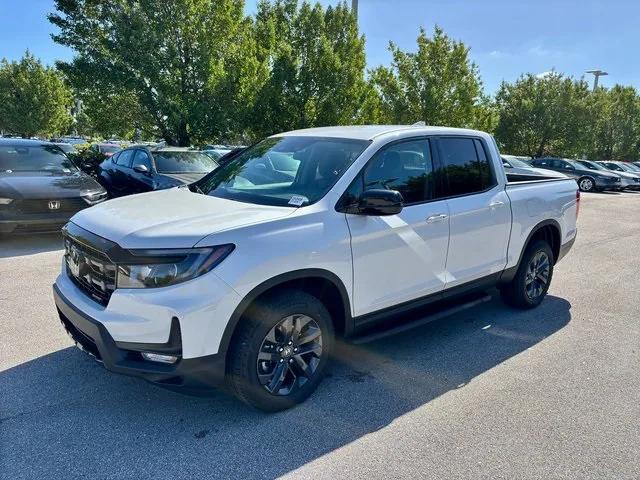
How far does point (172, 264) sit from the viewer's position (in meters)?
2.56

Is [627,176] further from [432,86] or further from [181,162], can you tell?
[181,162]

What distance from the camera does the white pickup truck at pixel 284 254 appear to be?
2.58 meters

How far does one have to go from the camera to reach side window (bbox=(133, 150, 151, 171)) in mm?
9175

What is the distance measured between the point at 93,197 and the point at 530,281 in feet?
21.2

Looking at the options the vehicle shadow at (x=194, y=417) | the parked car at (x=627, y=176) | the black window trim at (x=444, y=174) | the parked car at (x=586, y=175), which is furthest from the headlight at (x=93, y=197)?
the parked car at (x=627, y=176)

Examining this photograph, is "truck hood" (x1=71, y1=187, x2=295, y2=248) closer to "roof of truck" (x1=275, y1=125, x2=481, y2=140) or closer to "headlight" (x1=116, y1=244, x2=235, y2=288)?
"headlight" (x1=116, y1=244, x2=235, y2=288)

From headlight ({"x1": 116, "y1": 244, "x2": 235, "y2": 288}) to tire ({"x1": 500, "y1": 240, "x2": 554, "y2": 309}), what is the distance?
342 centimetres

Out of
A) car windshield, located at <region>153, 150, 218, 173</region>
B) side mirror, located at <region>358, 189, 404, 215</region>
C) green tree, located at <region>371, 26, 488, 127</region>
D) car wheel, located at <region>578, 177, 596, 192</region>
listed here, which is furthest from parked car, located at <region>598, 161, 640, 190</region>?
side mirror, located at <region>358, 189, 404, 215</region>

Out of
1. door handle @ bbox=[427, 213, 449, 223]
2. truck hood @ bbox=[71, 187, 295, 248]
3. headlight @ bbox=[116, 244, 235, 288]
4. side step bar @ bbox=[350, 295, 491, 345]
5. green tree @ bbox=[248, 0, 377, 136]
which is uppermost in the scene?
green tree @ bbox=[248, 0, 377, 136]

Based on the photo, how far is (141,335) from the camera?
101 inches

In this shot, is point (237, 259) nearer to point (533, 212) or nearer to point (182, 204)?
point (182, 204)

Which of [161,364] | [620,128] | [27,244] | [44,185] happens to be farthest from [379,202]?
[620,128]

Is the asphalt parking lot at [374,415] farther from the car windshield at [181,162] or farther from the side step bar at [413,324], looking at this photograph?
the car windshield at [181,162]

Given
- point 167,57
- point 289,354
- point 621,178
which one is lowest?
point 621,178
